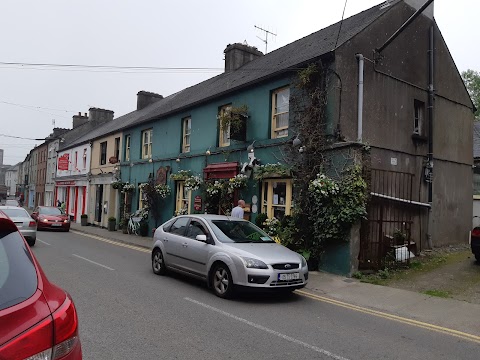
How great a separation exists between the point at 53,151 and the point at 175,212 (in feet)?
99.7

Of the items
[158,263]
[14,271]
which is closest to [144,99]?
[158,263]

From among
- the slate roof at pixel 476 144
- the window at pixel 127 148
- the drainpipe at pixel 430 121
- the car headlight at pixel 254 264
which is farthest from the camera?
the window at pixel 127 148

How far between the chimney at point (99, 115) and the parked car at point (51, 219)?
19075 millimetres

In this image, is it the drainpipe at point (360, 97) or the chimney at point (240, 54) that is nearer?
the drainpipe at point (360, 97)

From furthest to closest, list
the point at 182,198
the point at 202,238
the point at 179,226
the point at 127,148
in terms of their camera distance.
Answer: the point at 127,148 → the point at 182,198 → the point at 179,226 → the point at 202,238

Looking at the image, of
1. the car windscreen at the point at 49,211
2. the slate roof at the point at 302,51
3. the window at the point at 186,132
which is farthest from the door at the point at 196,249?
the car windscreen at the point at 49,211

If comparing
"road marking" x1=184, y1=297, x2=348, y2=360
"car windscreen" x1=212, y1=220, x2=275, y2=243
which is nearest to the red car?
"road marking" x1=184, y1=297, x2=348, y2=360

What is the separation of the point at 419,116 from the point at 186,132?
9.91 metres

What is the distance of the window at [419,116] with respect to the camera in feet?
46.1

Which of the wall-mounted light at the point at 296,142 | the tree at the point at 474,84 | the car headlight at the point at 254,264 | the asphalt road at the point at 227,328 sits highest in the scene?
the tree at the point at 474,84

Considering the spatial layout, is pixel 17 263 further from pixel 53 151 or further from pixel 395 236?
pixel 53 151

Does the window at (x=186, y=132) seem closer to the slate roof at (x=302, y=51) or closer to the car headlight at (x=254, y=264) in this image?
the slate roof at (x=302, y=51)

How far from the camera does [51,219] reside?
73.9 ft

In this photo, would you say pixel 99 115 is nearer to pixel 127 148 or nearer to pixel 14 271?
pixel 127 148
